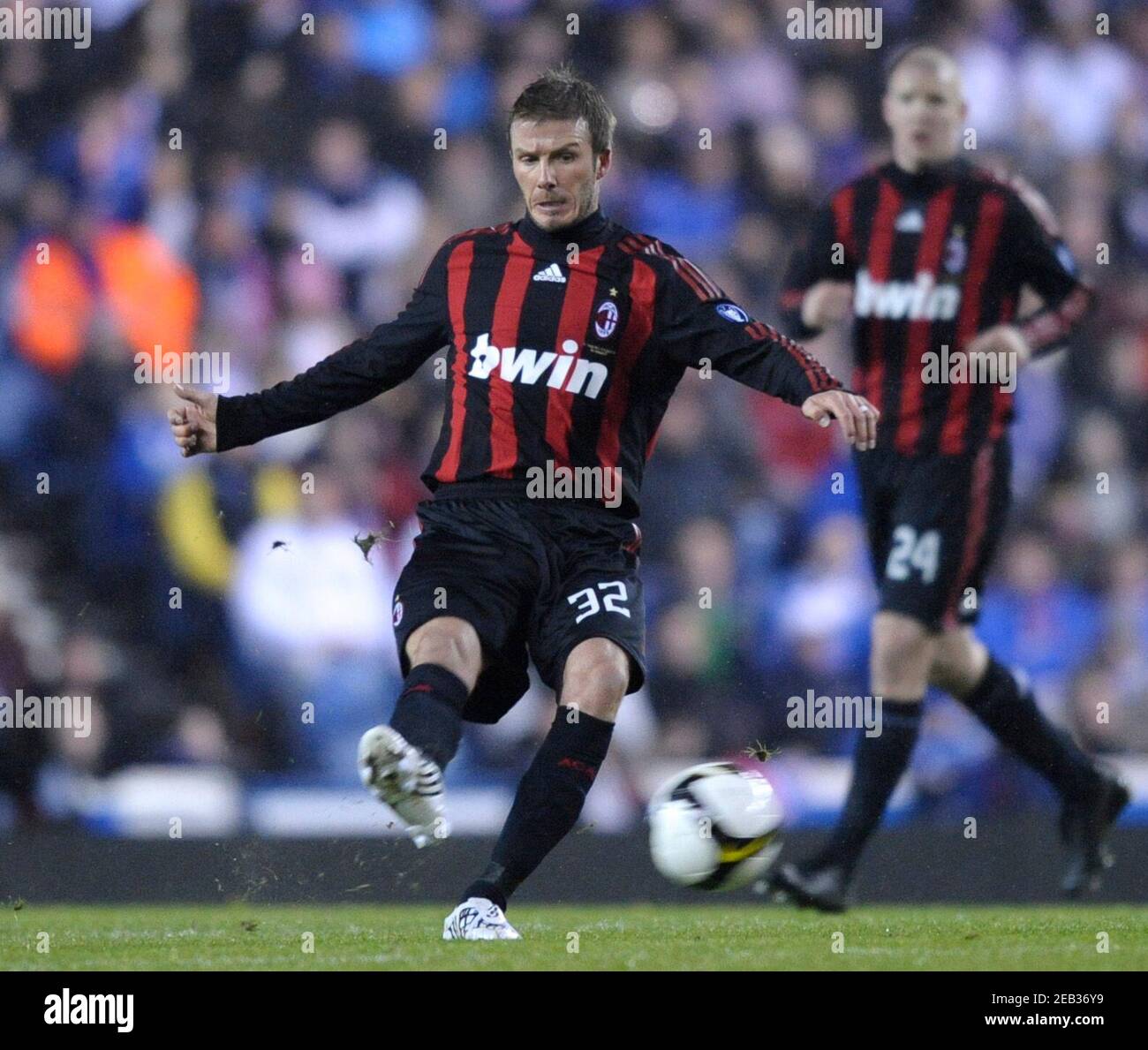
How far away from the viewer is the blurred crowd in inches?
334

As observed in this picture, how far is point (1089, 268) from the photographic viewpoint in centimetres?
979

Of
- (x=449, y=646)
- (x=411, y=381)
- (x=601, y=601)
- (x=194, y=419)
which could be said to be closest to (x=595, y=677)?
(x=601, y=601)

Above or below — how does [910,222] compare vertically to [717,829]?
above

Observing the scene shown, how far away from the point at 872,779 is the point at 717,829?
4.23 ft

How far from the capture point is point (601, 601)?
5098 millimetres

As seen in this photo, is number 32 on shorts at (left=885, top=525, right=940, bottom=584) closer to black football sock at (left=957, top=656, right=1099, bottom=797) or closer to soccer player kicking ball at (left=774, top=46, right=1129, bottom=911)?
soccer player kicking ball at (left=774, top=46, right=1129, bottom=911)

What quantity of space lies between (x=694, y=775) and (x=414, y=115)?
5067 mm

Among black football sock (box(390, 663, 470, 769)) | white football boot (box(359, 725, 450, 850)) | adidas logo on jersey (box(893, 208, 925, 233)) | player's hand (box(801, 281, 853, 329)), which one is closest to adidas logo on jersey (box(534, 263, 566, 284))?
black football sock (box(390, 663, 470, 769))

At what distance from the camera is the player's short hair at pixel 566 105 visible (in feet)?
17.0

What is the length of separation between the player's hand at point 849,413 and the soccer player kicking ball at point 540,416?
0.07 m

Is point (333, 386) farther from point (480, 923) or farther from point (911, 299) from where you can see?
point (911, 299)

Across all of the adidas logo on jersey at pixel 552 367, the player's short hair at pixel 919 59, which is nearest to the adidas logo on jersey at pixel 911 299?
the player's short hair at pixel 919 59

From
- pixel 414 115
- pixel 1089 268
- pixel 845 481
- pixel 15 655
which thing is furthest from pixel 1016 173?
pixel 15 655

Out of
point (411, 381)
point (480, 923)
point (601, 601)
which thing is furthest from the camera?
point (411, 381)
